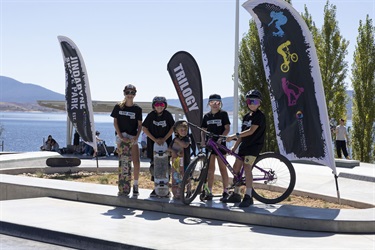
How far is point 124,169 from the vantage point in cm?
1080

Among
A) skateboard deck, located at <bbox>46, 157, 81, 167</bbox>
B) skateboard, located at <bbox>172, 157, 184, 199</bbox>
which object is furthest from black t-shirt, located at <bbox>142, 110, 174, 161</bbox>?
skateboard deck, located at <bbox>46, 157, 81, 167</bbox>

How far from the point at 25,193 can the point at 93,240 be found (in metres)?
5.00

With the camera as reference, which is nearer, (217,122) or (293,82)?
(217,122)

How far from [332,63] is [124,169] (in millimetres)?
27351

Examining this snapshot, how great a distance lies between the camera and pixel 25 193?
12.2m

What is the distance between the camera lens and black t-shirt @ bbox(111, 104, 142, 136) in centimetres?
1067

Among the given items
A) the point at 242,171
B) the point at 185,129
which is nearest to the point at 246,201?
the point at 242,171

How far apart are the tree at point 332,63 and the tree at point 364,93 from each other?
721 mm

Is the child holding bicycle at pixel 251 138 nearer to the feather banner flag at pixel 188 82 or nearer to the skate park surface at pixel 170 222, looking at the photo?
the skate park surface at pixel 170 222

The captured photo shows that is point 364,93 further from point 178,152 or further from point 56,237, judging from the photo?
point 56,237

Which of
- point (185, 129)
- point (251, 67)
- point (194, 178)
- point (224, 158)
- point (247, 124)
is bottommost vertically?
point (194, 178)

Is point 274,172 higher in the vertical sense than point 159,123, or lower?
lower

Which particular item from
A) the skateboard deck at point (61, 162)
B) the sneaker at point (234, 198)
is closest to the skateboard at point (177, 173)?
the sneaker at point (234, 198)

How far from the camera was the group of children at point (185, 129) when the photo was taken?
9.57 meters
